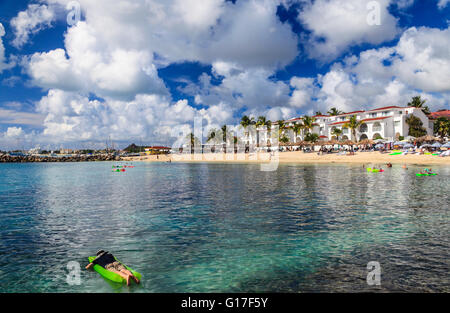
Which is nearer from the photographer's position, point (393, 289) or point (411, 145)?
point (393, 289)

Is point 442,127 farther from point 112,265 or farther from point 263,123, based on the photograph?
point 112,265

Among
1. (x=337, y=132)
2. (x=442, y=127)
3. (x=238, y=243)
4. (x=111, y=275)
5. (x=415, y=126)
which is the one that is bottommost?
(x=238, y=243)

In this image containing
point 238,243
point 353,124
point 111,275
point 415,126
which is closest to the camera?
point 111,275

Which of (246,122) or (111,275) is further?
(246,122)

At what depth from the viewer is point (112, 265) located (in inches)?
376

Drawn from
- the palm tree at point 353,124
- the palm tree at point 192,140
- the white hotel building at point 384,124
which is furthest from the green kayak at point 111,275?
the palm tree at point 192,140

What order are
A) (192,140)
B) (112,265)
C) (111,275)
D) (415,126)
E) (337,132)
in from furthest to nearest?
(192,140), (337,132), (415,126), (112,265), (111,275)

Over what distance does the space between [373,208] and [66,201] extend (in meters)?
25.1

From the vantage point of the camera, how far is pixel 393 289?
826cm

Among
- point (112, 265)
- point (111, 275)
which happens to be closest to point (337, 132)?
point (112, 265)

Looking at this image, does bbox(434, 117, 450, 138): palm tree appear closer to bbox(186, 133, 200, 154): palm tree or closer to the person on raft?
bbox(186, 133, 200, 154): palm tree

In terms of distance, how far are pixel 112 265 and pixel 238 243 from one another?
5.45 metres
